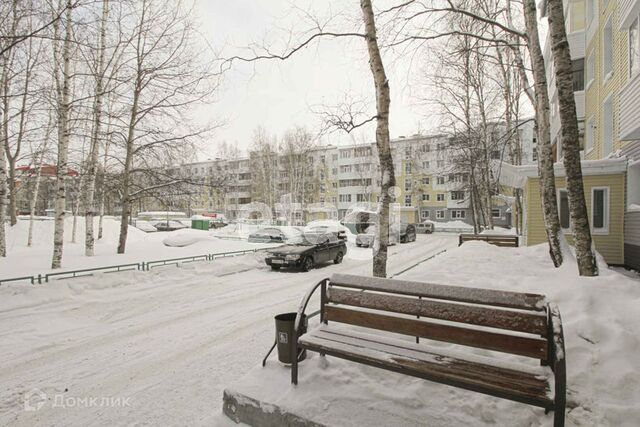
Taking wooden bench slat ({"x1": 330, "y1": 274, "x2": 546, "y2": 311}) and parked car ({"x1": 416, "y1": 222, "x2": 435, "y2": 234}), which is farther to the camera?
parked car ({"x1": 416, "y1": 222, "x2": 435, "y2": 234})

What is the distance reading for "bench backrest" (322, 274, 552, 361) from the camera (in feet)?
9.11

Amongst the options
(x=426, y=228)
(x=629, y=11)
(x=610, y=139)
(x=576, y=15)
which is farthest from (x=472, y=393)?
(x=426, y=228)

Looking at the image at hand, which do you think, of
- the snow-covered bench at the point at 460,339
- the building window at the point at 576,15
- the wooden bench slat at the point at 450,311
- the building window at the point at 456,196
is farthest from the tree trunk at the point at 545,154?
→ the building window at the point at 456,196

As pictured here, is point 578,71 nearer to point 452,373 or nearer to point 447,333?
point 447,333

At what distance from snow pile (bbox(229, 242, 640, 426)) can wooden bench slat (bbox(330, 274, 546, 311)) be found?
0.53m

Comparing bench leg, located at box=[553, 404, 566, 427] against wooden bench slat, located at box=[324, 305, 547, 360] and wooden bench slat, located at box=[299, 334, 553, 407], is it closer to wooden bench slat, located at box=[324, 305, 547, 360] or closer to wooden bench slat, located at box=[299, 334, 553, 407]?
wooden bench slat, located at box=[299, 334, 553, 407]

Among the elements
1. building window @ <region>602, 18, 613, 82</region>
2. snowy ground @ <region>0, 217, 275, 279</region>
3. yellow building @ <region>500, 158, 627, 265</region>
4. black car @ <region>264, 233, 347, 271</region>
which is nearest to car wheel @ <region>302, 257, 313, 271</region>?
black car @ <region>264, 233, 347, 271</region>

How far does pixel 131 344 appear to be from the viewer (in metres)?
5.39

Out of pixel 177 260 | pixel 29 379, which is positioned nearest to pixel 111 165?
pixel 177 260

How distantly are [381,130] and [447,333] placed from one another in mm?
5548

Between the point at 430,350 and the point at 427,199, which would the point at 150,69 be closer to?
the point at 430,350

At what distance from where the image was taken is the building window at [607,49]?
13.1 m

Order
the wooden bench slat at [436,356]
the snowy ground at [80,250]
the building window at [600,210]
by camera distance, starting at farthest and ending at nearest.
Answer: the building window at [600,210] < the snowy ground at [80,250] < the wooden bench slat at [436,356]

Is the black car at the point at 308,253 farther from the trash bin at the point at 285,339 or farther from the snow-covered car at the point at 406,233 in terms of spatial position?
the snow-covered car at the point at 406,233
